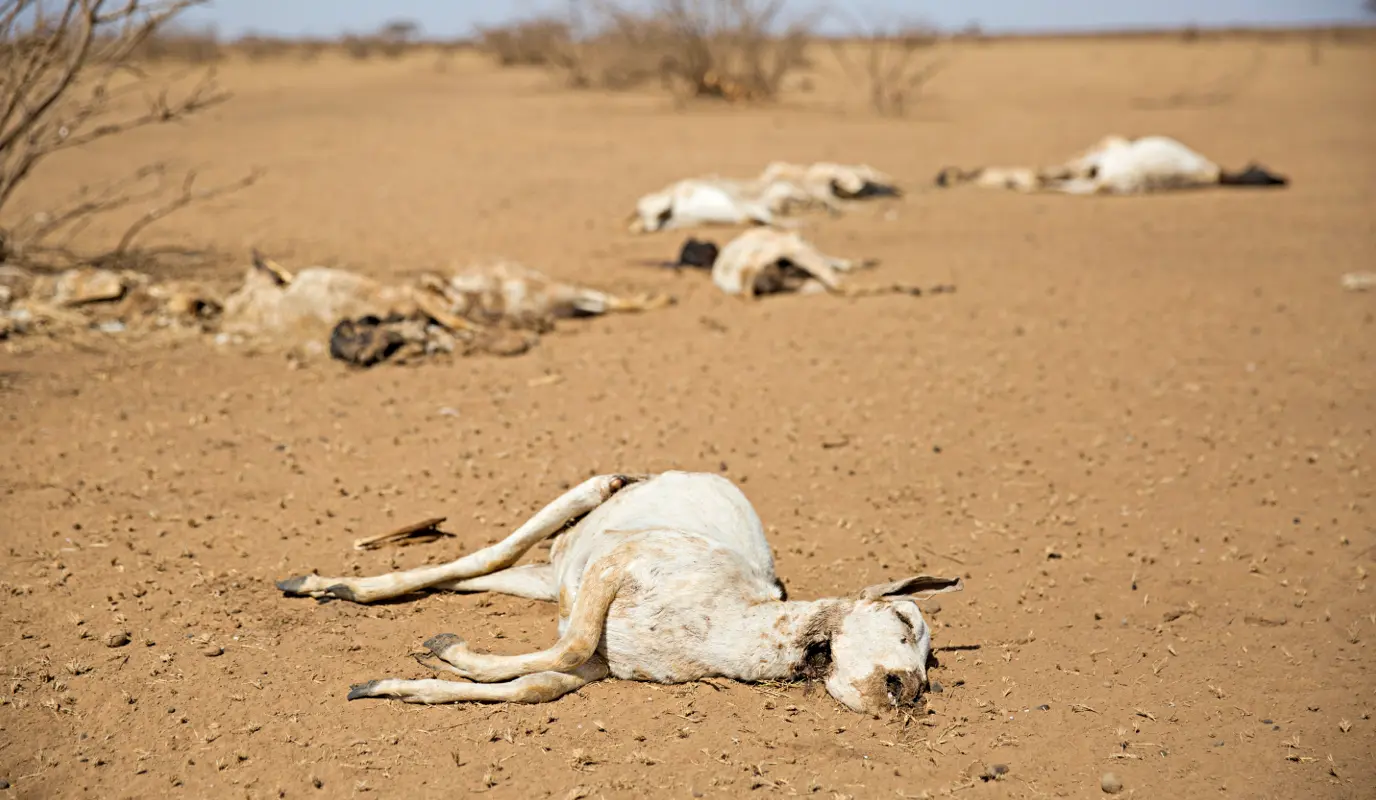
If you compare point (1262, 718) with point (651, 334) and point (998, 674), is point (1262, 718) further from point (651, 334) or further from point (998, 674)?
point (651, 334)

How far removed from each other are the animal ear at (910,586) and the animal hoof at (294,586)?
1.94 meters

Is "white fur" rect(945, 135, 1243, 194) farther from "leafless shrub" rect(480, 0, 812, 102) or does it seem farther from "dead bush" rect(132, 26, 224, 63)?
"dead bush" rect(132, 26, 224, 63)

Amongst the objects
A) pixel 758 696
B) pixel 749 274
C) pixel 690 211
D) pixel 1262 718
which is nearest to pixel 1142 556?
pixel 1262 718

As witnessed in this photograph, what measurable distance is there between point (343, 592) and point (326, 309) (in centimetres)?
345

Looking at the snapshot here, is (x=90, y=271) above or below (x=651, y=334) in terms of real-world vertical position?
above

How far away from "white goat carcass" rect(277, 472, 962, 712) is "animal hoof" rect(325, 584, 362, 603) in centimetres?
55

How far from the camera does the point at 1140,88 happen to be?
2416 centimetres

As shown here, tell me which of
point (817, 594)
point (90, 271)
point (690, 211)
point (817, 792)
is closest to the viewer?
point (817, 792)

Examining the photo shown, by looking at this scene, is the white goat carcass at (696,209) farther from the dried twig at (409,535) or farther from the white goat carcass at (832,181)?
the dried twig at (409,535)

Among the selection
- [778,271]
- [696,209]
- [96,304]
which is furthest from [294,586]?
[696,209]

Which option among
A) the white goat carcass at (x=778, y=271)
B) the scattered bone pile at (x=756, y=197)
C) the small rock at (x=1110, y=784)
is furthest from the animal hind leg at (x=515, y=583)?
the scattered bone pile at (x=756, y=197)

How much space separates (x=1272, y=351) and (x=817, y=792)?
17.6ft

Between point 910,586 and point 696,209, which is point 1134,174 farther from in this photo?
point 910,586

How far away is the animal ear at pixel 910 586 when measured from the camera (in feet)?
10.4
